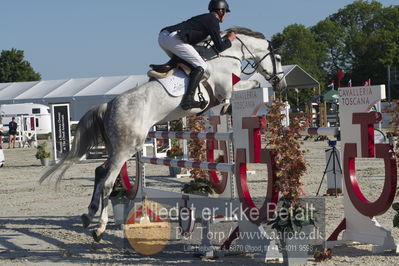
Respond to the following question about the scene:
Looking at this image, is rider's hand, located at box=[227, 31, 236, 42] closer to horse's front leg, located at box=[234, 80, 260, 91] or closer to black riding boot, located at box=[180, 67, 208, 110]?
horse's front leg, located at box=[234, 80, 260, 91]

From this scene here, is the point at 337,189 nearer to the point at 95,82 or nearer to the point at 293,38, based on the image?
the point at 95,82

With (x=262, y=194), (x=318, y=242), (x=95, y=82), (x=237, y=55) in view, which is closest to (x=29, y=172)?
(x=262, y=194)

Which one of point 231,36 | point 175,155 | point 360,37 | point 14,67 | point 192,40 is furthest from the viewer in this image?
point 14,67

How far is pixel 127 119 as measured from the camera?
239 inches

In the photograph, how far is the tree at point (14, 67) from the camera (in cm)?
7761

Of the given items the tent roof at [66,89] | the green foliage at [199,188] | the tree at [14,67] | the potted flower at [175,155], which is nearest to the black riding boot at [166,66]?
the green foliage at [199,188]

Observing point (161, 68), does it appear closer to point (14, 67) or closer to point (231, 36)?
point (231, 36)

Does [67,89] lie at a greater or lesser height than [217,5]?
greater

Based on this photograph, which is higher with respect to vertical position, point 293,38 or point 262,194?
point 293,38

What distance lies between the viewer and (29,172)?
16047 millimetres

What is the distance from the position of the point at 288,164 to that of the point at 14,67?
7699 centimetres

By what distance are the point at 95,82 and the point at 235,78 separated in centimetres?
3540

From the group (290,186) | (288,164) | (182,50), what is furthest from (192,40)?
(290,186)

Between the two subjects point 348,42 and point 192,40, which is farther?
point 348,42
